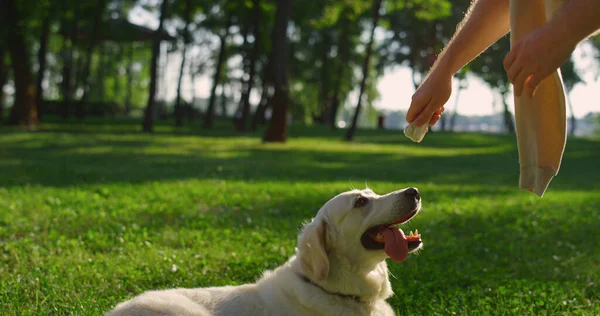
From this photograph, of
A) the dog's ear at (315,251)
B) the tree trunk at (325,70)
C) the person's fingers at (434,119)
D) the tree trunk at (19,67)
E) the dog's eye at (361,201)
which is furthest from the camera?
the tree trunk at (325,70)

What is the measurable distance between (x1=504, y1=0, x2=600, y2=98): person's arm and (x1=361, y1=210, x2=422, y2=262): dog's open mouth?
1712 millimetres

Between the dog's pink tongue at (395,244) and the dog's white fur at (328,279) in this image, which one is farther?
the dog's white fur at (328,279)

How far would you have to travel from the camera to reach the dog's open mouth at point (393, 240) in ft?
A: 12.9

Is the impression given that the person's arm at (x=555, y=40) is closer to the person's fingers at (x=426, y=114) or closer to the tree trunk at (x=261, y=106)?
the person's fingers at (x=426, y=114)

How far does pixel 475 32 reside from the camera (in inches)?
137

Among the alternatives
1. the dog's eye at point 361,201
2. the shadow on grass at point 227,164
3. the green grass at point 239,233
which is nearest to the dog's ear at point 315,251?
the dog's eye at point 361,201

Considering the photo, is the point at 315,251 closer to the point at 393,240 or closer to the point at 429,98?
the point at 393,240

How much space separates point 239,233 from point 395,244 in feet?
13.5

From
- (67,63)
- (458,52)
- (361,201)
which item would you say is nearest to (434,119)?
(458,52)

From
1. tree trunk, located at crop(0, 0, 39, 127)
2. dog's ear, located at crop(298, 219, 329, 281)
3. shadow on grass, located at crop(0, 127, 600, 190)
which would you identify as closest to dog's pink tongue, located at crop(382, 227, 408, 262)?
dog's ear, located at crop(298, 219, 329, 281)

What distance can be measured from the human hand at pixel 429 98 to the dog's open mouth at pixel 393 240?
37.3 inches

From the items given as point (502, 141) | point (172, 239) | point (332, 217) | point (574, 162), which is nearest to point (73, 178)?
point (172, 239)

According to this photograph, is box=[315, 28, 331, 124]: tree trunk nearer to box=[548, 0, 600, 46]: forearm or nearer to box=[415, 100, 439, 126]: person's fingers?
box=[415, 100, 439, 126]: person's fingers

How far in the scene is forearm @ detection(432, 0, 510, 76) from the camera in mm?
3451
